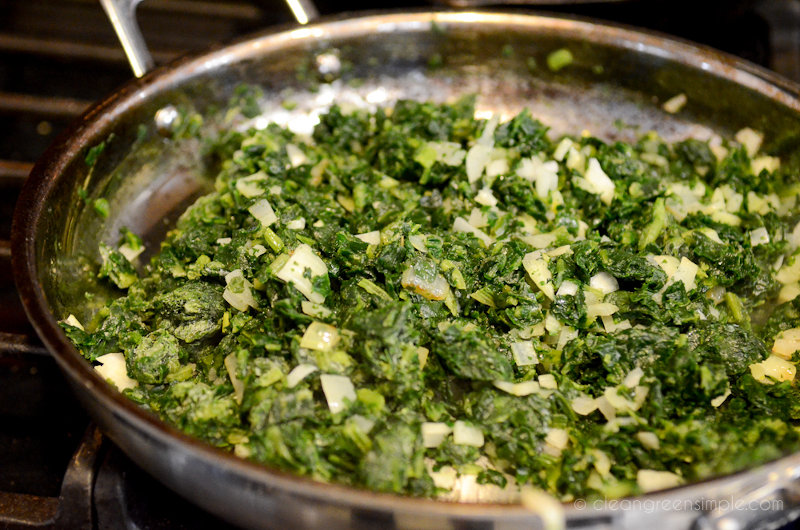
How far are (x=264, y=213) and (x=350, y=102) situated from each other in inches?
44.8

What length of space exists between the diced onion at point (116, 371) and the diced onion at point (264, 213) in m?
0.71

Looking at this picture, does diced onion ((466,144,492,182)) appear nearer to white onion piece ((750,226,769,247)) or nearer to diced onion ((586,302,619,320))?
diced onion ((586,302,619,320))

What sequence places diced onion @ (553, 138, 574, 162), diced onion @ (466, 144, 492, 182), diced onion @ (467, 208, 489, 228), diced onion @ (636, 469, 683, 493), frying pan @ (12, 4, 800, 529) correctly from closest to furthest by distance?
frying pan @ (12, 4, 800, 529) < diced onion @ (636, 469, 683, 493) < diced onion @ (467, 208, 489, 228) < diced onion @ (466, 144, 492, 182) < diced onion @ (553, 138, 574, 162)

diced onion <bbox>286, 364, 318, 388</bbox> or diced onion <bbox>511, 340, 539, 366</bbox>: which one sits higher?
diced onion <bbox>286, 364, 318, 388</bbox>

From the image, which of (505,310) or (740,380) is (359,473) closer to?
(505,310)

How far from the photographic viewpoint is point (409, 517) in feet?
4.77

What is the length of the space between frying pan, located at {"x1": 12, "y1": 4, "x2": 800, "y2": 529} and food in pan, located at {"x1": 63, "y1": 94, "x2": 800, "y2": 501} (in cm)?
17

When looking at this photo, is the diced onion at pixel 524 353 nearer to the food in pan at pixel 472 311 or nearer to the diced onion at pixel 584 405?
the food in pan at pixel 472 311

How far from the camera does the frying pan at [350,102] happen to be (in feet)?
4.95

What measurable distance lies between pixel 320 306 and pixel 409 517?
0.89 metres

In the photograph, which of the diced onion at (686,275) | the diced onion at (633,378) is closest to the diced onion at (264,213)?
the diced onion at (633,378)

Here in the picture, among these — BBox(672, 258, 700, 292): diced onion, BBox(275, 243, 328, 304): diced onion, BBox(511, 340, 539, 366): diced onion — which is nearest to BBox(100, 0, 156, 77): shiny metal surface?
BBox(275, 243, 328, 304): diced onion

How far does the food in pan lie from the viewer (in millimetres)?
1961

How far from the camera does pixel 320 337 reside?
2.07 m
